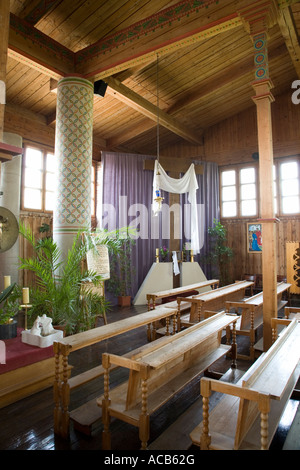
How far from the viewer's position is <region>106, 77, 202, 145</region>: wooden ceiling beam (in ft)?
19.2

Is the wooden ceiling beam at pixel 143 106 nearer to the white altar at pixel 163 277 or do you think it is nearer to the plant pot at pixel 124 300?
the white altar at pixel 163 277

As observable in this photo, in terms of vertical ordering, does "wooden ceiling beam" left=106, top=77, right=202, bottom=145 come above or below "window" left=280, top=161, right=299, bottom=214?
above

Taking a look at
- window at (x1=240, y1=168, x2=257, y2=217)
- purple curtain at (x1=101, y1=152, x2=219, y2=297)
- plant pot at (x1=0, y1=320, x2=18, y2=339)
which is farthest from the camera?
window at (x1=240, y1=168, x2=257, y2=217)

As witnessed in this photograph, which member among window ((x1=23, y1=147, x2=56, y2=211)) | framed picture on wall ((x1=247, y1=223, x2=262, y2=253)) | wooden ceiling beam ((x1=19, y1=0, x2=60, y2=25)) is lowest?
framed picture on wall ((x1=247, y1=223, x2=262, y2=253))

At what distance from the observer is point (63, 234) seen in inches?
188

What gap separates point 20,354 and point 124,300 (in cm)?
440

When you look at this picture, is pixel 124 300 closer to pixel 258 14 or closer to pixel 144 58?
pixel 144 58

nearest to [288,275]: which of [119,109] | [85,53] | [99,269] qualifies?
[99,269]

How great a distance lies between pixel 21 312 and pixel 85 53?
4668 millimetres

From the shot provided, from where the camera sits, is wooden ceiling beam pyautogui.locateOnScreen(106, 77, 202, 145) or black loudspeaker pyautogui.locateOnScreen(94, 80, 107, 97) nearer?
black loudspeaker pyautogui.locateOnScreen(94, 80, 107, 97)

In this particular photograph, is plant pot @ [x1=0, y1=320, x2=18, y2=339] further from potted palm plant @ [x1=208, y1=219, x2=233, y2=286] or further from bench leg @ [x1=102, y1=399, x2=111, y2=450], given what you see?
potted palm plant @ [x1=208, y1=219, x2=233, y2=286]

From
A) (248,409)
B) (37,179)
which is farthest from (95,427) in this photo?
(37,179)

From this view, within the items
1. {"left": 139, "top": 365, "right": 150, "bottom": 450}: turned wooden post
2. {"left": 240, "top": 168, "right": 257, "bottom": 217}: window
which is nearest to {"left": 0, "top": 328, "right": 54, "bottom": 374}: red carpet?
{"left": 139, "top": 365, "right": 150, "bottom": 450}: turned wooden post

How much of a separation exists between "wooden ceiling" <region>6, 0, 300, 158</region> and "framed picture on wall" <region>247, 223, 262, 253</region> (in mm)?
2935
